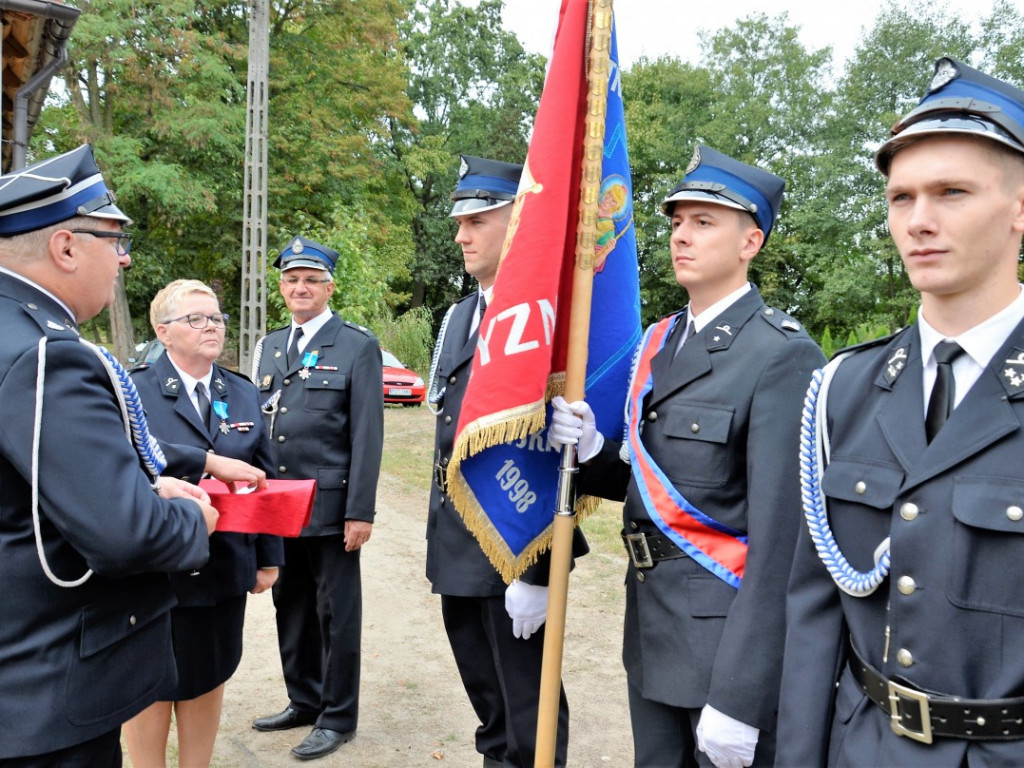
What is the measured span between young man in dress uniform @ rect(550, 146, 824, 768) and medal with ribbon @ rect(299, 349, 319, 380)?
2121mm

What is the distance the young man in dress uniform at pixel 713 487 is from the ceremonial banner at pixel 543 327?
0.69ft

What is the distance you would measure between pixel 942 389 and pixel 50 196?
7.35 ft

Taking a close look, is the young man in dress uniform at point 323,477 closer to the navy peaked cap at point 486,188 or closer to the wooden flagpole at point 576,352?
the navy peaked cap at point 486,188

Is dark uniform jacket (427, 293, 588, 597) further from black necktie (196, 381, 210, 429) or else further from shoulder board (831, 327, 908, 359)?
shoulder board (831, 327, 908, 359)

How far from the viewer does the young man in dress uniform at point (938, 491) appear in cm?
151

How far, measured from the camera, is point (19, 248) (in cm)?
223

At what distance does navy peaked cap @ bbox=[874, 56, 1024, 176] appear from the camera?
1.57 meters

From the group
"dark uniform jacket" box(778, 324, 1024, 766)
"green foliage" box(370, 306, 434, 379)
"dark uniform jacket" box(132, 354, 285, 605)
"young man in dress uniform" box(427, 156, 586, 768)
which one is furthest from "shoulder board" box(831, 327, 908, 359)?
"green foliage" box(370, 306, 434, 379)

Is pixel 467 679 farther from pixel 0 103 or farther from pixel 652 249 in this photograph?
pixel 652 249

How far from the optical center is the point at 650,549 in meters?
2.57

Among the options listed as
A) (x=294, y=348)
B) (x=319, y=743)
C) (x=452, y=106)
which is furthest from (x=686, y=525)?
(x=452, y=106)

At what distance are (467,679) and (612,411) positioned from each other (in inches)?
60.9

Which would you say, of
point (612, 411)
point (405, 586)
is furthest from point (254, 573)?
point (405, 586)

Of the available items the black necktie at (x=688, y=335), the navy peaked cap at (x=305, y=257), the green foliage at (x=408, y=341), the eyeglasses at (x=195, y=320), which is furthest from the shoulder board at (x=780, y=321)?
the green foliage at (x=408, y=341)
